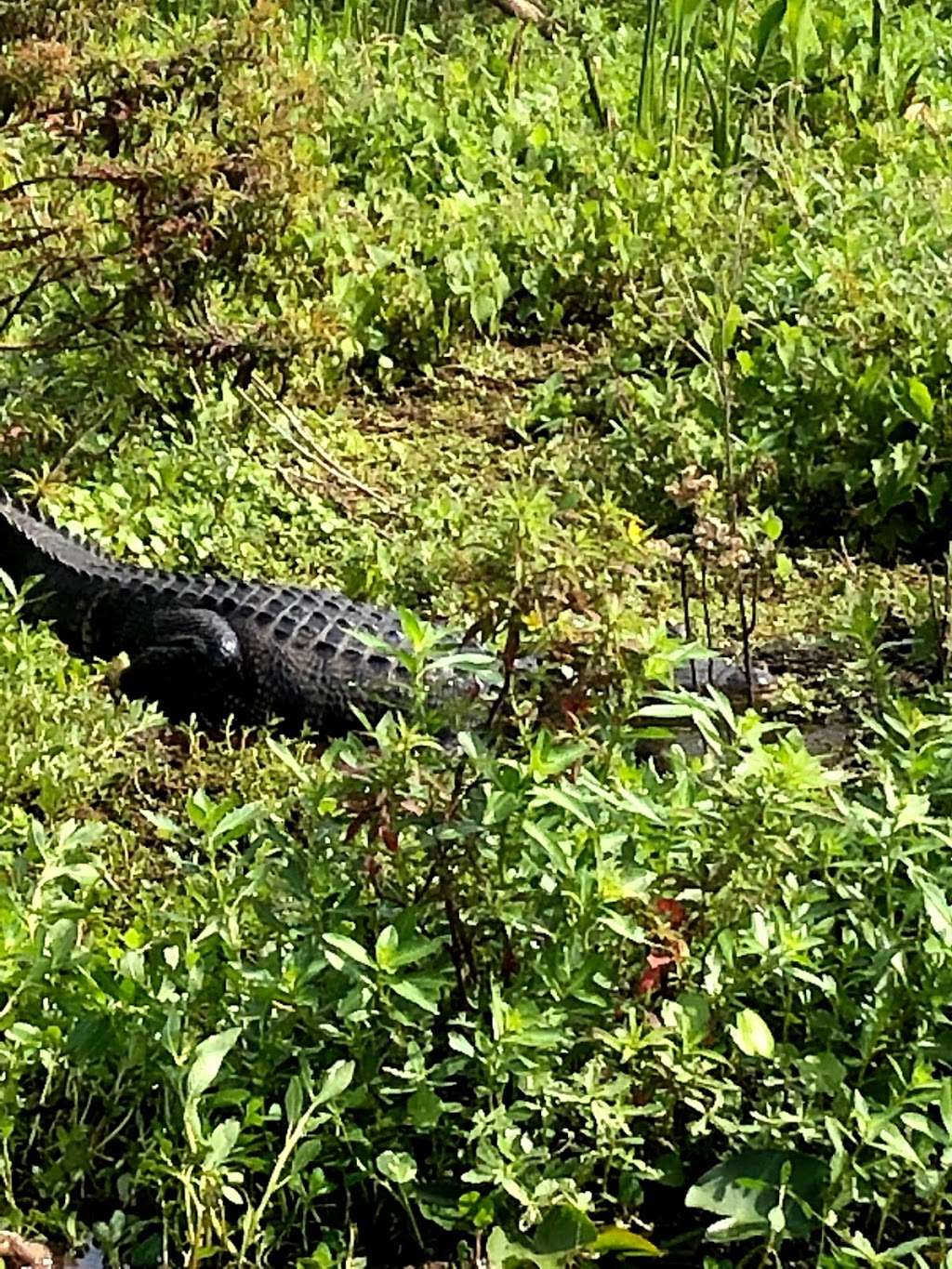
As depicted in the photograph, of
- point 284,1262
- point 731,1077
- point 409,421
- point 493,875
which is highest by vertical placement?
point 493,875

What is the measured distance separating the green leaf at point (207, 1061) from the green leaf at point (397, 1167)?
0.25 meters

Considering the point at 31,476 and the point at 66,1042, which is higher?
the point at 66,1042

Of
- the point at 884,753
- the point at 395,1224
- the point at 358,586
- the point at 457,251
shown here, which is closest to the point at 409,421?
the point at 457,251

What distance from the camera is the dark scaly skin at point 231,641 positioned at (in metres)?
4.59

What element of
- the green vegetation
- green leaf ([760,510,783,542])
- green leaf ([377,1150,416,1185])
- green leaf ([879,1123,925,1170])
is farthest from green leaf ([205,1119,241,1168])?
green leaf ([760,510,783,542])

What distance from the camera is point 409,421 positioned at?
6.05 m

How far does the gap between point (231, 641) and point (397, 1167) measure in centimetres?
221

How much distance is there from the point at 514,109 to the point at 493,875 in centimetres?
545

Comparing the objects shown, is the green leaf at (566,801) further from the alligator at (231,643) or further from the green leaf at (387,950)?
the alligator at (231,643)

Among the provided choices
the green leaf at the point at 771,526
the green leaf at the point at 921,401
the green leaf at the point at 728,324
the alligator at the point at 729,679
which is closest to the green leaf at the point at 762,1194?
the alligator at the point at 729,679

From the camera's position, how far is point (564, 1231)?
2.57 metres

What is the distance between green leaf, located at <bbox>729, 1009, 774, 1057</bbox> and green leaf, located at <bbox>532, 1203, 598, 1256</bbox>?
1.00 ft

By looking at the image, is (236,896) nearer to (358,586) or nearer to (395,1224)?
(395,1224)

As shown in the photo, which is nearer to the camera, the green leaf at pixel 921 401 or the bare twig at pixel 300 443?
the green leaf at pixel 921 401
